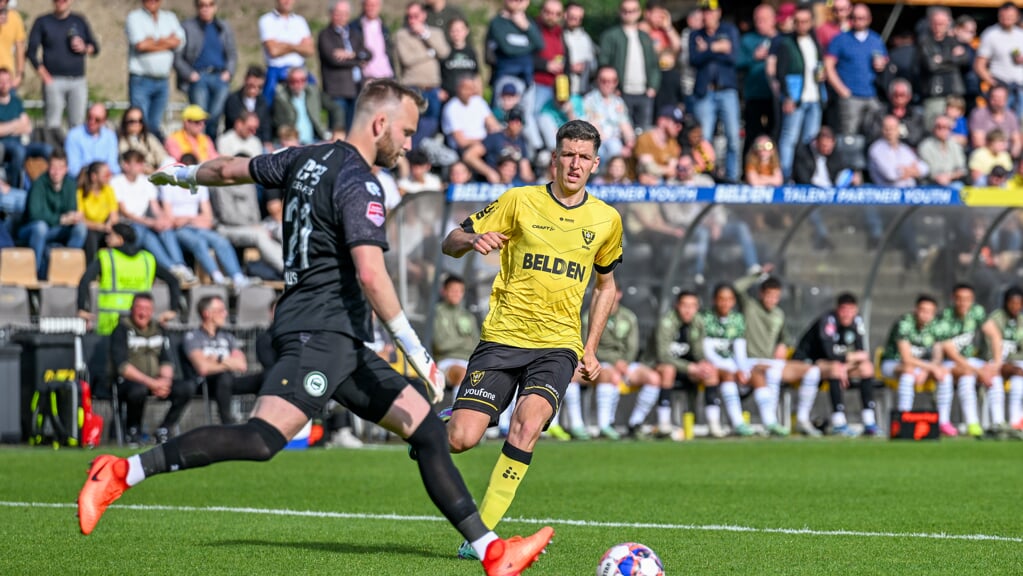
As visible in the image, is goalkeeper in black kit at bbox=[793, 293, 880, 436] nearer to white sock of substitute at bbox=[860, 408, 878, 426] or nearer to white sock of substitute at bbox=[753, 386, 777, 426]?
white sock of substitute at bbox=[860, 408, 878, 426]

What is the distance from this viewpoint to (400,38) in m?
20.4

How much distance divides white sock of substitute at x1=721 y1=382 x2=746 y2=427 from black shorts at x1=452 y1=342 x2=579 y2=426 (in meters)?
10.3

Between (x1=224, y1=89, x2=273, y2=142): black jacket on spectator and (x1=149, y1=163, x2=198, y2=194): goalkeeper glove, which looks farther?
(x1=224, y1=89, x2=273, y2=142): black jacket on spectator

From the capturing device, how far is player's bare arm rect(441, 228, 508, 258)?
24.6 ft

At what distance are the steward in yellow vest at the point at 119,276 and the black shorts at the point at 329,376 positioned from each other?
1014 centimetres

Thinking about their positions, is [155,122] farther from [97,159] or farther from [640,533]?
[640,533]

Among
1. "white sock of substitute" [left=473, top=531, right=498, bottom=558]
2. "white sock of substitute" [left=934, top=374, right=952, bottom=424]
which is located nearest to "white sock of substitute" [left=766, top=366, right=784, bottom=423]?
"white sock of substitute" [left=934, top=374, right=952, bottom=424]

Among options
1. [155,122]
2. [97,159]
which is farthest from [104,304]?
[155,122]

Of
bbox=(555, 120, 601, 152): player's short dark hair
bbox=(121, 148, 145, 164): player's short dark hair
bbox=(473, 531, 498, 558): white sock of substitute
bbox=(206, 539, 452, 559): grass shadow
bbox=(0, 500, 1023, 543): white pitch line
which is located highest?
bbox=(121, 148, 145, 164): player's short dark hair

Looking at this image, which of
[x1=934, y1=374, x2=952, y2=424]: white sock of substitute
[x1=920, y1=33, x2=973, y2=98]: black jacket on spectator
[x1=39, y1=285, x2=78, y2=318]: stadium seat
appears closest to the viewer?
[x1=39, y1=285, x2=78, y2=318]: stadium seat

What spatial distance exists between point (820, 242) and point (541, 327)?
11.2m

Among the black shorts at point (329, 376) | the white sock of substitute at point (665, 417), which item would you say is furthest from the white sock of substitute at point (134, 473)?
the white sock of substitute at point (665, 417)

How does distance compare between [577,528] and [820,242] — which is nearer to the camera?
[577,528]

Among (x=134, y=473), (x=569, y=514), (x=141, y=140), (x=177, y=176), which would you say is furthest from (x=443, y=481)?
(x=141, y=140)
